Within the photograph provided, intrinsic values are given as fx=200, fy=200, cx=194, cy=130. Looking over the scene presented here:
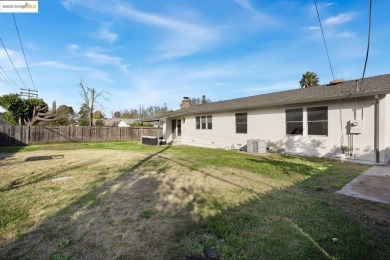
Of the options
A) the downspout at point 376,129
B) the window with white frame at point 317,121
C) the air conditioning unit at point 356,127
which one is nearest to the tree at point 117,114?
the window with white frame at point 317,121

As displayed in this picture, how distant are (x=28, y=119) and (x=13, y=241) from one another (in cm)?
2727

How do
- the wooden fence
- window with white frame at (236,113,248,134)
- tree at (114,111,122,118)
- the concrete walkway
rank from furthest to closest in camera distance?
tree at (114,111,122,118)
the wooden fence
window with white frame at (236,113,248,134)
the concrete walkway

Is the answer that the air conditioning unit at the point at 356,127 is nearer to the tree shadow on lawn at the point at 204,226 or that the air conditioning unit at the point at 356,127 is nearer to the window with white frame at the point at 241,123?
the tree shadow on lawn at the point at 204,226

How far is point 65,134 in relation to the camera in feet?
63.7

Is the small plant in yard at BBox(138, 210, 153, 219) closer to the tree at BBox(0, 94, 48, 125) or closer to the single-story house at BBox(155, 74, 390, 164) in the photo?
the single-story house at BBox(155, 74, 390, 164)

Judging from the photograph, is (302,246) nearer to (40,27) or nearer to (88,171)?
(88,171)

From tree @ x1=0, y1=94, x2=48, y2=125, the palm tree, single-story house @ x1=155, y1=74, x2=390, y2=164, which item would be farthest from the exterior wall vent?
tree @ x1=0, y1=94, x2=48, y2=125

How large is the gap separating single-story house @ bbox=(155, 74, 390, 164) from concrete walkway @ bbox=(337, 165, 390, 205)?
7.28ft

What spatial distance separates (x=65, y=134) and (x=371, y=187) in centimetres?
2227

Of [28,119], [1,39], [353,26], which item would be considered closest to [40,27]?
[1,39]

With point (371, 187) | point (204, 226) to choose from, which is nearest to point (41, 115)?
point (204, 226)

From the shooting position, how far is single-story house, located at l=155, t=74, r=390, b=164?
7.98 meters

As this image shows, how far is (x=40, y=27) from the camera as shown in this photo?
11.0 m

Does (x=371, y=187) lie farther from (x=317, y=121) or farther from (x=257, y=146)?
(x=257, y=146)
